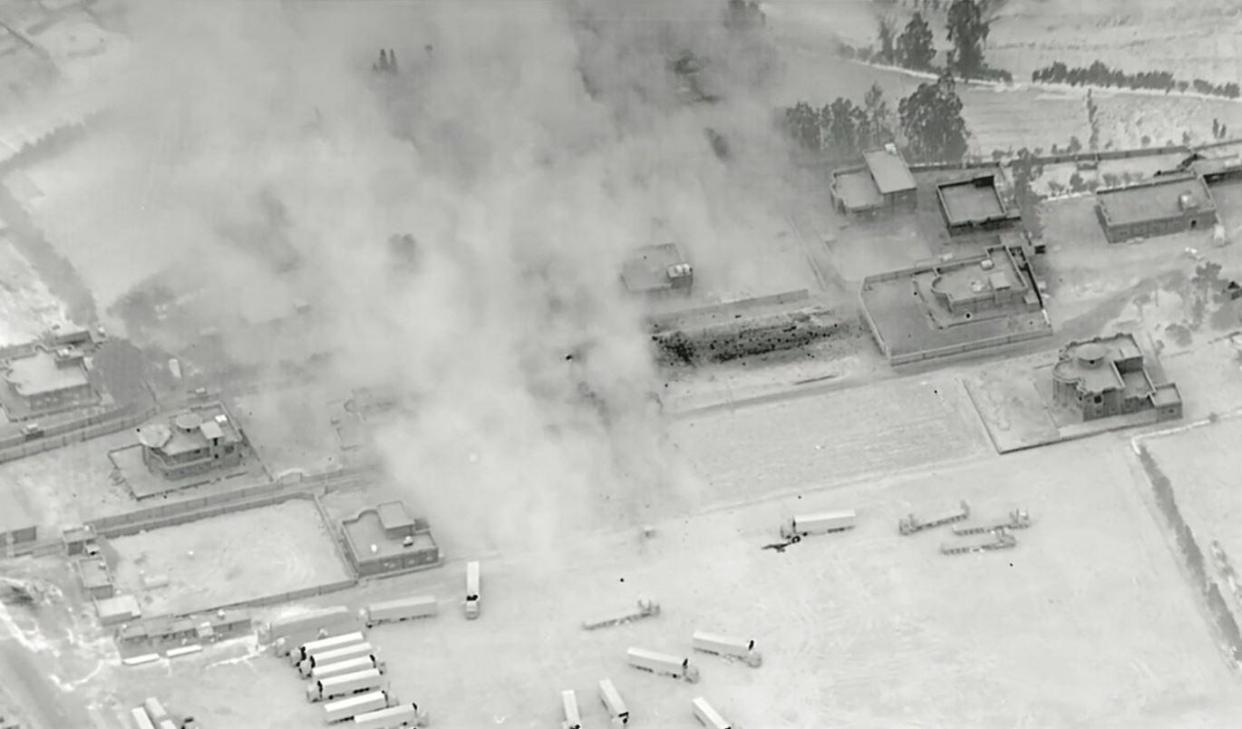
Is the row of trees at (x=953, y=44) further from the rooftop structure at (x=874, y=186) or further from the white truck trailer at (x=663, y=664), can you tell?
the white truck trailer at (x=663, y=664)

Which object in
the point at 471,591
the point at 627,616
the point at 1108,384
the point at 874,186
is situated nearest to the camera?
the point at 627,616

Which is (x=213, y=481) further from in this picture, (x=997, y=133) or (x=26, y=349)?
(x=997, y=133)

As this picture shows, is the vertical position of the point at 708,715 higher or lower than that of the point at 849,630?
lower

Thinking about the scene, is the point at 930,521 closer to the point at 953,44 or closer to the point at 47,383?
the point at 953,44

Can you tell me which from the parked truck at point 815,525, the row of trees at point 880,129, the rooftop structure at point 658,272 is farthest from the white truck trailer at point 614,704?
the row of trees at point 880,129

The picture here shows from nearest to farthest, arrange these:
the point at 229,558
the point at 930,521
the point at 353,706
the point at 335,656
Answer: the point at 353,706, the point at 335,656, the point at 229,558, the point at 930,521

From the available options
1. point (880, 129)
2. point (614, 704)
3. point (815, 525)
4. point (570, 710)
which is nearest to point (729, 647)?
point (614, 704)

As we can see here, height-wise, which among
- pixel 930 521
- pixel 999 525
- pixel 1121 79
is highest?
pixel 1121 79
